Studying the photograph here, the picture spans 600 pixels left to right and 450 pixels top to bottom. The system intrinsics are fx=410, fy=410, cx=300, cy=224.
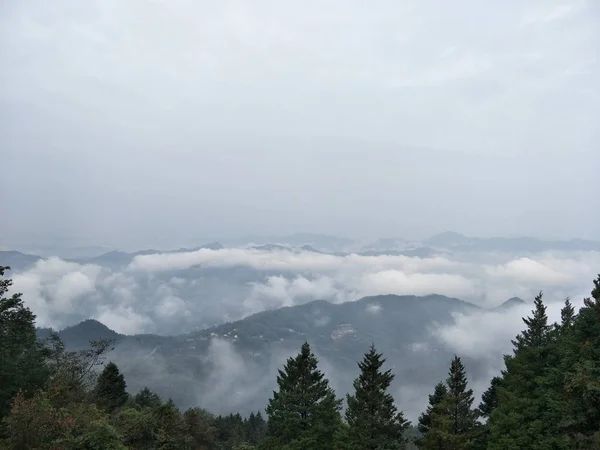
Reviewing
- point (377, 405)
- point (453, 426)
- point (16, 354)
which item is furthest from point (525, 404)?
point (16, 354)

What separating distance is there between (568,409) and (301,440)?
69.9 ft

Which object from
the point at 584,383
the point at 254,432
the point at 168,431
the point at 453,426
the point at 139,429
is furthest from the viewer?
the point at 254,432

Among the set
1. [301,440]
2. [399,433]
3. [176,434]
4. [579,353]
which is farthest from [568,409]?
[176,434]

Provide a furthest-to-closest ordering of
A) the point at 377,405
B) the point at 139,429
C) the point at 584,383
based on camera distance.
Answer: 1. the point at 139,429
2. the point at 377,405
3. the point at 584,383

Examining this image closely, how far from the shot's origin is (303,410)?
38750mm

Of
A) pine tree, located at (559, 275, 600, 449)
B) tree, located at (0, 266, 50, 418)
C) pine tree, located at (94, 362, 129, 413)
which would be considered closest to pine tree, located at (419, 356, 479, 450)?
pine tree, located at (559, 275, 600, 449)

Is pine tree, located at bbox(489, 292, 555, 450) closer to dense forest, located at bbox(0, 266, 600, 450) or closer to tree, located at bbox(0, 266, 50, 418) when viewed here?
dense forest, located at bbox(0, 266, 600, 450)

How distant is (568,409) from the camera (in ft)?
96.3

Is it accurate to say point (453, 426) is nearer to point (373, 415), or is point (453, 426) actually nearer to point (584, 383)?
point (373, 415)

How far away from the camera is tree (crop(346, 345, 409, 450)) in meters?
35.1

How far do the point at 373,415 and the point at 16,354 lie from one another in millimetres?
31937

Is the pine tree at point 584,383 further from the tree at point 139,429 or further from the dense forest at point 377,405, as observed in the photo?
the tree at point 139,429

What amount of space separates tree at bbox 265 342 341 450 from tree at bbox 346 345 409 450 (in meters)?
3.21

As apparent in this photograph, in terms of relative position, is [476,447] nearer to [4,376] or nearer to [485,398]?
[485,398]
